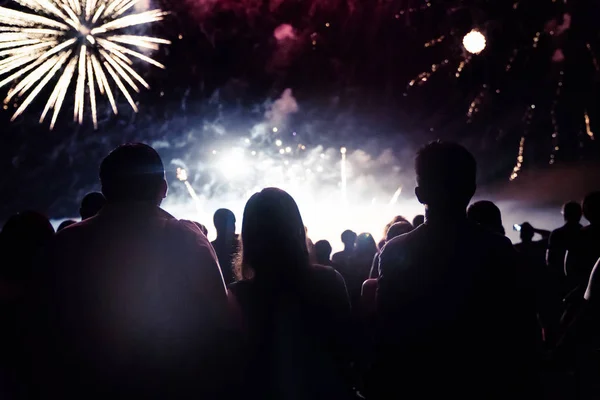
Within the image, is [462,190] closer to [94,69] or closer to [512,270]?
[512,270]

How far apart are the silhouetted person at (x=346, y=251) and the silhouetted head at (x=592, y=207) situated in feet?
8.42

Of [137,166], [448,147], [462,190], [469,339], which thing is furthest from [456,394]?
[137,166]

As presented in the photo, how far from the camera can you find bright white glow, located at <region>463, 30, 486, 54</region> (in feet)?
45.7

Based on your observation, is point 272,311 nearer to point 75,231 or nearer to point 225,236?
point 75,231

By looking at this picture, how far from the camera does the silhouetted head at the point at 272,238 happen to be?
8.20ft

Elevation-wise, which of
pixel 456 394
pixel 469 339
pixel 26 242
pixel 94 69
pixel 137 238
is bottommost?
pixel 456 394

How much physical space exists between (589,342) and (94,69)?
406 inches

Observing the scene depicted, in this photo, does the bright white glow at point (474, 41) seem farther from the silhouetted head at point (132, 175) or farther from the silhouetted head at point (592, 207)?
the silhouetted head at point (132, 175)

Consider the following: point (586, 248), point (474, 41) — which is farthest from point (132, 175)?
point (474, 41)

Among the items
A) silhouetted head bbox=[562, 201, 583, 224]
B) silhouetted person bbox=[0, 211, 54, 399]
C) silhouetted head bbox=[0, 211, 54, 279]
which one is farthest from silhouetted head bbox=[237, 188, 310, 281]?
silhouetted head bbox=[562, 201, 583, 224]

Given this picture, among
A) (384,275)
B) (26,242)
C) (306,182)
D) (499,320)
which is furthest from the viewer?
(306,182)

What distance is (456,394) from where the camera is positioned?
2287mm

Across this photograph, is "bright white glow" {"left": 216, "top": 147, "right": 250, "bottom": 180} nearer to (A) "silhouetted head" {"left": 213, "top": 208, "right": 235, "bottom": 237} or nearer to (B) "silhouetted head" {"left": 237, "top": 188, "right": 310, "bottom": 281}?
(A) "silhouetted head" {"left": 213, "top": 208, "right": 235, "bottom": 237}

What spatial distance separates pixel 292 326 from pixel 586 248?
3.17 meters
